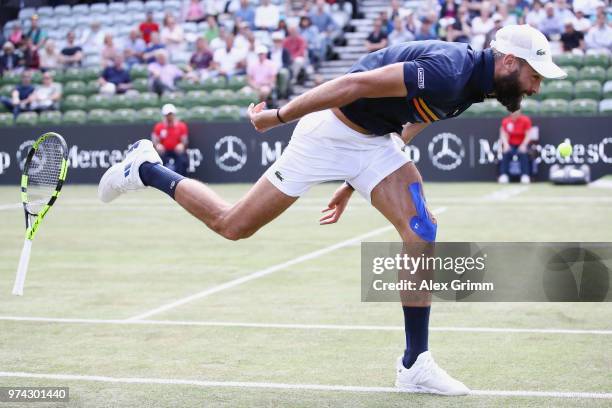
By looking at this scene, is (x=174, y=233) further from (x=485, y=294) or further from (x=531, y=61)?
(x=531, y=61)

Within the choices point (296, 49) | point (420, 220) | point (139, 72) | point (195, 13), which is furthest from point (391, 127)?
point (195, 13)

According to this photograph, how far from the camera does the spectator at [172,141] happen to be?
22.4 m

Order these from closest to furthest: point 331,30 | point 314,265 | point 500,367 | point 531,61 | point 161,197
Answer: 1. point 531,61
2. point 500,367
3. point 314,265
4. point 161,197
5. point 331,30

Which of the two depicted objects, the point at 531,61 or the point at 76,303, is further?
the point at 76,303

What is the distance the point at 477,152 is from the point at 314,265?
12.0 meters

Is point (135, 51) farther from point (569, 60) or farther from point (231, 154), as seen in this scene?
point (569, 60)

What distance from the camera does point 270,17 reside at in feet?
84.4

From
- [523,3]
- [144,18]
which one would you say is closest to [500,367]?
[523,3]

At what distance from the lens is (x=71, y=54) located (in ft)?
89.7

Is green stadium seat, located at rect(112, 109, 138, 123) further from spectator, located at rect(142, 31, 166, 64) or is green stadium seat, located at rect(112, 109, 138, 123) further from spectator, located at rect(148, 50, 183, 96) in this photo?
spectator, located at rect(142, 31, 166, 64)

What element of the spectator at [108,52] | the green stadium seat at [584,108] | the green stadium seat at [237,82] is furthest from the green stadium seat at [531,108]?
the spectator at [108,52]

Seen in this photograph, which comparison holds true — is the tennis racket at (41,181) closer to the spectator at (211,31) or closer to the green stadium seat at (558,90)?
the green stadium seat at (558,90)

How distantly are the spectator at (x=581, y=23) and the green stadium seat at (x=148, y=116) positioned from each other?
32.2 feet

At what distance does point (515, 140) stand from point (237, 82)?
703 cm
